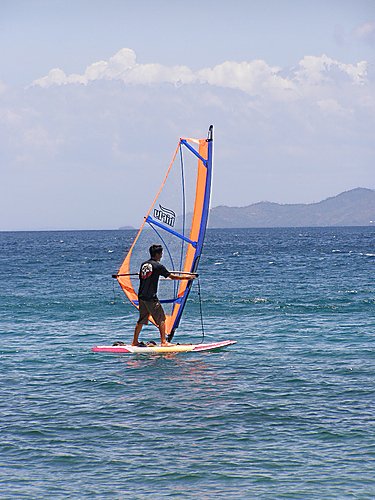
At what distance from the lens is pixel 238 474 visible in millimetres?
11695

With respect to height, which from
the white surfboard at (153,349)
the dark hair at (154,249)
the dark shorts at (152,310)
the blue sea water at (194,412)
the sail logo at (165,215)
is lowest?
Answer: the blue sea water at (194,412)

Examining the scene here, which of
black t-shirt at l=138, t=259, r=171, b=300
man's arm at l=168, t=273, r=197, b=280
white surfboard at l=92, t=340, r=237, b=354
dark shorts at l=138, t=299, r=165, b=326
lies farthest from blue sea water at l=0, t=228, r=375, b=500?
man's arm at l=168, t=273, r=197, b=280

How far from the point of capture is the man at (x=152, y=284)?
19406 millimetres

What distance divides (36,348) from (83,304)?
12.4 m

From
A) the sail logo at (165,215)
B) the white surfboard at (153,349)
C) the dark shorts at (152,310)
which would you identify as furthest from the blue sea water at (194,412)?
the sail logo at (165,215)

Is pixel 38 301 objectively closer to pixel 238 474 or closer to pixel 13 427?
pixel 13 427

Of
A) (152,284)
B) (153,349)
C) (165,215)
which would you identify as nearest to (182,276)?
(152,284)

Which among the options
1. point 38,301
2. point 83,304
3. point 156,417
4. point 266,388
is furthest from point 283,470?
point 38,301

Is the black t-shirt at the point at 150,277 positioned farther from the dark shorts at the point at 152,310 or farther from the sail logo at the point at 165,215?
the sail logo at the point at 165,215

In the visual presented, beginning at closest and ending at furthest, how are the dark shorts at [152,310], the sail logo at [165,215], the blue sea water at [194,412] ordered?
the blue sea water at [194,412], the dark shorts at [152,310], the sail logo at [165,215]

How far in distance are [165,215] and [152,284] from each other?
197 cm

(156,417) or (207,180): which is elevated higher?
(207,180)

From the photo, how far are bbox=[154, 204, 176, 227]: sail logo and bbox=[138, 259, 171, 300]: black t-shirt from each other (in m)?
1.52

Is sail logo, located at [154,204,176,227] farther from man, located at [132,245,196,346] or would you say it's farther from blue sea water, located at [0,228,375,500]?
blue sea water, located at [0,228,375,500]
